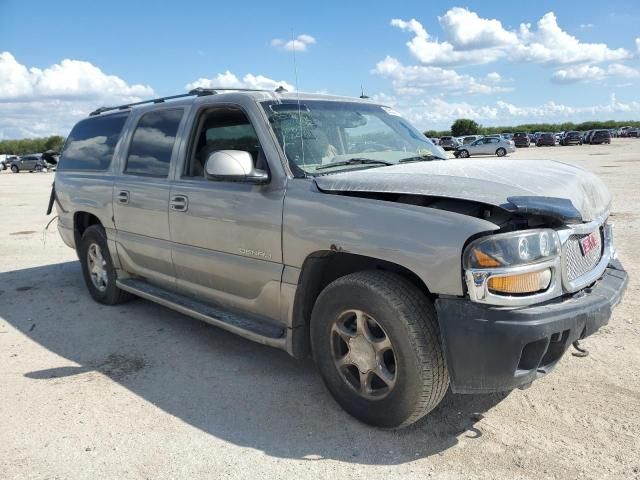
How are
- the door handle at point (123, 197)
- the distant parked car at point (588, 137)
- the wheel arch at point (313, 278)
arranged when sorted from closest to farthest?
1. the wheel arch at point (313, 278)
2. the door handle at point (123, 197)
3. the distant parked car at point (588, 137)

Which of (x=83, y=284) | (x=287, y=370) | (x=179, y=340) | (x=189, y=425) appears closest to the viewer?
(x=189, y=425)

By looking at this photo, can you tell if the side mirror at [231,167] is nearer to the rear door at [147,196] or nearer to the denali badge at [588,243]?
the rear door at [147,196]

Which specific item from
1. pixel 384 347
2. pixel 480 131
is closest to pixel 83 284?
pixel 384 347

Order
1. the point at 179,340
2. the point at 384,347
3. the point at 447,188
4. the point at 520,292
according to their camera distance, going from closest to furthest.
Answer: the point at 520,292
the point at 447,188
the point at 384,347
the point at 179,340

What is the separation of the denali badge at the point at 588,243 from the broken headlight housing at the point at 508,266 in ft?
1.61

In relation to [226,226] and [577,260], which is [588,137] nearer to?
[577,260]

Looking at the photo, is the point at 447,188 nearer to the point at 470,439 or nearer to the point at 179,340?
the point at 470,439

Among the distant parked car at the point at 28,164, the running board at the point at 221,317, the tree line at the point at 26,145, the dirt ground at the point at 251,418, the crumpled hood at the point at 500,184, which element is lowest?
the tree line at the point at 26,145

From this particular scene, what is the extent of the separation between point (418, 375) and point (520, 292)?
68 centimetres

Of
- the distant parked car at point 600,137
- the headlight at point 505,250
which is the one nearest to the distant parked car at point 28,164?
the headlight at point 505,250

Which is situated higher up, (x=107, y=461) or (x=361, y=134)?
(x=361, y=134)

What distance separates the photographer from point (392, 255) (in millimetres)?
2889

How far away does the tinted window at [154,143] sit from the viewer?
4527mm

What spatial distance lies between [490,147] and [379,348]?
136 feet
